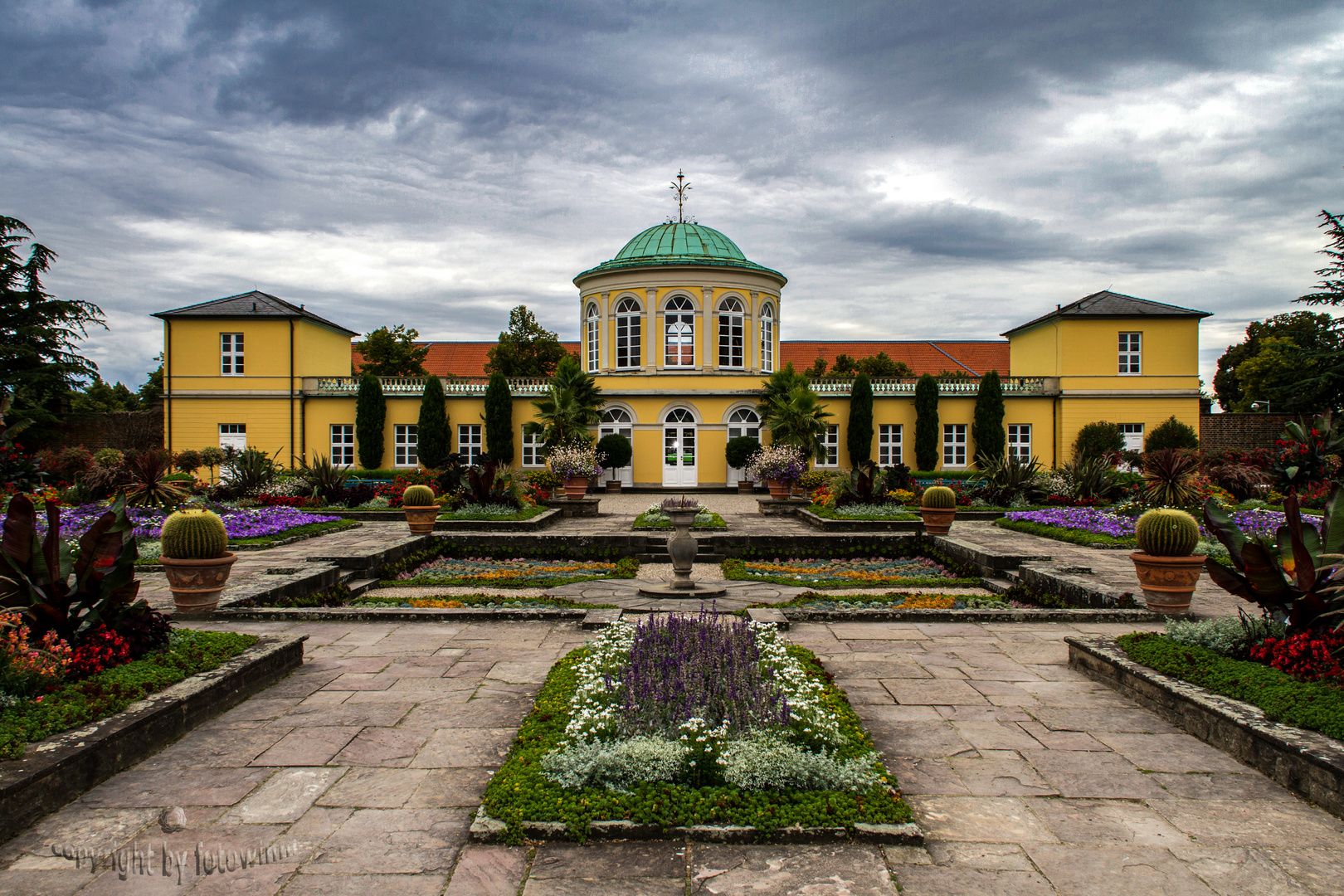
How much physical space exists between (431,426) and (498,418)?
2324mm

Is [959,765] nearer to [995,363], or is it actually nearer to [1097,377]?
[1097,377]

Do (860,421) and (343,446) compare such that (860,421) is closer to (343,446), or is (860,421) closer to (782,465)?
(782,465)

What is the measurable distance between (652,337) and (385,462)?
34.3 ft

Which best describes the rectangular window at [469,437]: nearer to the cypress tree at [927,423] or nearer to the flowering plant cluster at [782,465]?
the flowering plant cluster at [782,465]

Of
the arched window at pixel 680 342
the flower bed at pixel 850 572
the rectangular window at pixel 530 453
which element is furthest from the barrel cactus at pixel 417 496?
the rectangular window at pixel 530 453

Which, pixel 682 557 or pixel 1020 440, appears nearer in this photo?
pixel 682 557

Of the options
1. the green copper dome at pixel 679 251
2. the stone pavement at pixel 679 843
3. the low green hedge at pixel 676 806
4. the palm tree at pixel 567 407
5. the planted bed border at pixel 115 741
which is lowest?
the stone pavement at pixel 679 843

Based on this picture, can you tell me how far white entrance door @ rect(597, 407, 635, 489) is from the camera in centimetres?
2662

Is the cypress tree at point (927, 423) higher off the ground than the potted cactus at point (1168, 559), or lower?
higher

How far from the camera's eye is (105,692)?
4406 millimetres

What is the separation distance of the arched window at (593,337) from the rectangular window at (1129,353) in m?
18.1

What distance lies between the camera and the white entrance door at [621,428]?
26625 mm

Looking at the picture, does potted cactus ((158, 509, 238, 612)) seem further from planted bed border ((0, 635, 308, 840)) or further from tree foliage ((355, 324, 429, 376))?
tree foliage ((355, 324, 429, 376))

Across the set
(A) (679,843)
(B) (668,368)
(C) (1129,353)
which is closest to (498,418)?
(B) (668,368)
